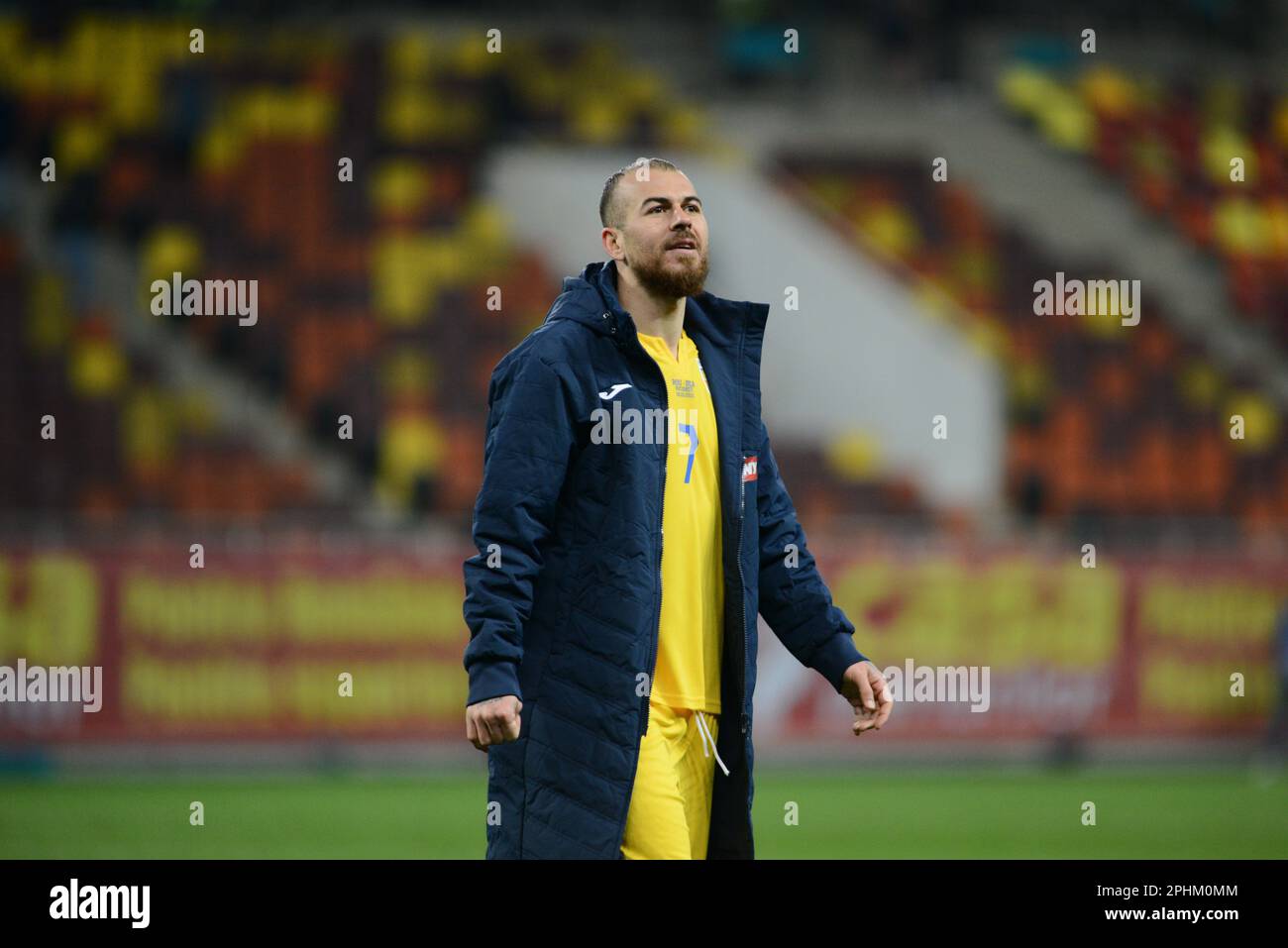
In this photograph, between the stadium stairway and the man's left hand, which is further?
the stadium stairway

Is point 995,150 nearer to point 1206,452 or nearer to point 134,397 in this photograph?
point 1206,452

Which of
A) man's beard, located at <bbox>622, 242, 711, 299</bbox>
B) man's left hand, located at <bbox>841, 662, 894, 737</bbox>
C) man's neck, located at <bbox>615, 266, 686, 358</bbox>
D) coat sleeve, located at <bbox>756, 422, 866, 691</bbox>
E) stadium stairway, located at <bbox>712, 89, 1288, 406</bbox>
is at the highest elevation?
stadium stairway, located at <bbox>712, 89, 1288, 406</bbox>

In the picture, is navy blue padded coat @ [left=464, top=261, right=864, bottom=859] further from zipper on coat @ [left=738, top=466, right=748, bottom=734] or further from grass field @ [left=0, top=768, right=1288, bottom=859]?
grass field @ [left=0, top=768, right=1288, bottom=859]

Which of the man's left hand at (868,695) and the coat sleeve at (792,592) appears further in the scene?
the coat sleeve at (792,592)

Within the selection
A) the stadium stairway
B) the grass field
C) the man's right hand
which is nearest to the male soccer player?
the man's right hand

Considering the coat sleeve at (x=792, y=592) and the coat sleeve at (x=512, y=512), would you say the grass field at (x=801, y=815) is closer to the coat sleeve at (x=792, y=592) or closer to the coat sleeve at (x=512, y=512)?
the coat sleeve at (x=792, y=592)

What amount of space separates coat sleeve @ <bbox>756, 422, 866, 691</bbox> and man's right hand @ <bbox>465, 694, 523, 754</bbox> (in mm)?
897

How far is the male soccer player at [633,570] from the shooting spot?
403 centimetres

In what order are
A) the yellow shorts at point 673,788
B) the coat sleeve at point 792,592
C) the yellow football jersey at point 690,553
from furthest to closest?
the coat sleeve at point 792,592 → the yellow football jersey at point 690,553 → the yellow shorts at point 673,788

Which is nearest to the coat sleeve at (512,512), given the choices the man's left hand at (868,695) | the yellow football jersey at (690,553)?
the yellow football jersey at (690,553)

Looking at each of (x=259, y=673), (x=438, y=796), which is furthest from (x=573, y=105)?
(x=438, y=796)

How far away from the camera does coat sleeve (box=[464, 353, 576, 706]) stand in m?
3.90

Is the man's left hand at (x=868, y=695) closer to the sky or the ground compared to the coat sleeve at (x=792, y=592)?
closer to the ground

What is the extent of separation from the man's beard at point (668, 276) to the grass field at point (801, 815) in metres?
4.89
